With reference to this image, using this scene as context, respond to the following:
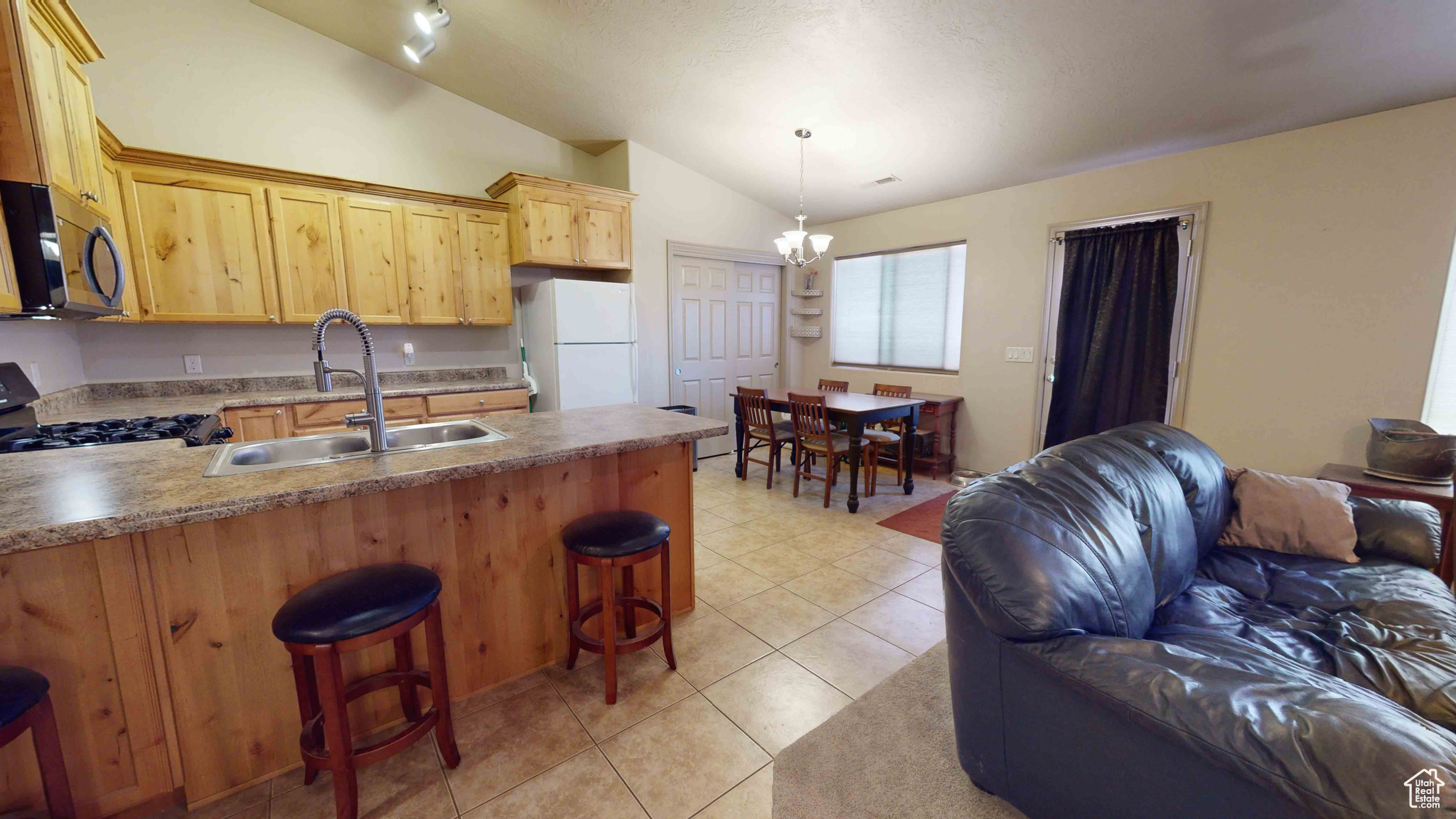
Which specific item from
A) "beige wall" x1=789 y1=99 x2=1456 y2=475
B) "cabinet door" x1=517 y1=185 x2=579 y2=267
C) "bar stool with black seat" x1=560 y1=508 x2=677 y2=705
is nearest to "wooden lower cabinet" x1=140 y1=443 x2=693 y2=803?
"bar stool with black seat" x1=560 y1=508 x2=677 y2=705

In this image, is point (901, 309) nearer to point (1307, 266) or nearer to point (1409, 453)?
point (1307, 266)

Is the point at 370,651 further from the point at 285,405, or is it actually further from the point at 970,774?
the point at 285,405

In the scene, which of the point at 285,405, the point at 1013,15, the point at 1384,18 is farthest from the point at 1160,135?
the point at 285,405

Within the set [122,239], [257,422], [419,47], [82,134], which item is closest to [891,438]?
[419,47]

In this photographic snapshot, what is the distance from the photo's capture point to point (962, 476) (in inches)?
183

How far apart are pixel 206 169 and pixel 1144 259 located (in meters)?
6.09

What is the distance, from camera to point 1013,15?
97.8 inches

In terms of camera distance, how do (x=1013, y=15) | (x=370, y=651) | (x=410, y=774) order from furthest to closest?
1. (x=1013, y=15)
2. (x=370, y=651)
3. (x=410, y=774)

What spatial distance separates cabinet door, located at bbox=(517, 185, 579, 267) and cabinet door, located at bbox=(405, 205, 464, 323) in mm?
536

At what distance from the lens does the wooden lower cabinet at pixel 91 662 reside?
122 centimetres

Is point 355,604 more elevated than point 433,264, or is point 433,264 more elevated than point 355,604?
point 433,264

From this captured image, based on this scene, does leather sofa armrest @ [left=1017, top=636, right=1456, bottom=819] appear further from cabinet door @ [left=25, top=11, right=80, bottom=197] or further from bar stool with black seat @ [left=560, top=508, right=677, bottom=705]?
cabinet door @ [left=25, top=11, right=80, bottom=197]

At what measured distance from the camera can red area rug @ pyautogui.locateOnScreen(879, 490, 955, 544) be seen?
3395mm

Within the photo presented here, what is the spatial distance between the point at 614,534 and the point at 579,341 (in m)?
2.58
